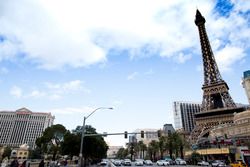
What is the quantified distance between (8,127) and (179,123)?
4917 inches

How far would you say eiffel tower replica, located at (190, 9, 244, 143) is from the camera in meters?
80.5

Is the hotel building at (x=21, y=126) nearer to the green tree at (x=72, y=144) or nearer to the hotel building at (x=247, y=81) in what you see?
the green tree at (x=72, y=144)

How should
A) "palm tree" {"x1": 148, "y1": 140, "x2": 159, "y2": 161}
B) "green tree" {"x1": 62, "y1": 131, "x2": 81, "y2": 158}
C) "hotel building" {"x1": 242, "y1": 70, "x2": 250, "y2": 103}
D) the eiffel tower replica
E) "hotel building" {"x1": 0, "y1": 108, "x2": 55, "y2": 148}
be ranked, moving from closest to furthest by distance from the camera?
"green tree" {"x1": 62, "y1": 131, "x2": 81, "y2": 158} → "palm tree" {"x1": 148, "y1": 140, "x2": 159, "y2": 161} → the eiffel tower replica → "hotel building" {"x1": 242, "y1": 70, "x2": 250, "y2": 103} → "hotel building" {"x1": 0, "y1": 108, "x2": 55, "y2": 148}

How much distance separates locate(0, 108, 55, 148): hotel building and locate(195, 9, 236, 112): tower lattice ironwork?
369ft

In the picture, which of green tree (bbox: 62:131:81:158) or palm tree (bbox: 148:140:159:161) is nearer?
green tree (bbox: 62:131:81:158)

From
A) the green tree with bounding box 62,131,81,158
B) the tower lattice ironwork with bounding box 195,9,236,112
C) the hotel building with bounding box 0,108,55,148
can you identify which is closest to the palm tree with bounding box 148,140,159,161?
the tower lattice ironwork with bounding box 195,9,236,112

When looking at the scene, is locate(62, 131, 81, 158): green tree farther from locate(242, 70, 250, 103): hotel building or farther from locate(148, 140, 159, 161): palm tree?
locate(242, 70, 250, 103): hotel building

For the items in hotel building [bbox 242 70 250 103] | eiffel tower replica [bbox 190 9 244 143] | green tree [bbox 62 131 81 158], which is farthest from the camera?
hotel building [bbox 242 70 250 103]

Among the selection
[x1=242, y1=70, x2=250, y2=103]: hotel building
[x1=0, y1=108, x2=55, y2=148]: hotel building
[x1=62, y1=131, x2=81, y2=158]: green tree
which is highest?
[x1=242, y1=70, x2=250, y2=103]: hotel building

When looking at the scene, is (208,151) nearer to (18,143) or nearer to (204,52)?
(204,52)

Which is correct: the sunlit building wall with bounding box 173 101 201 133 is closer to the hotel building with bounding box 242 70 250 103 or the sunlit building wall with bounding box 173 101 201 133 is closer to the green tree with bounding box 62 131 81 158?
the hotel building with bounding box 242 70 250 103

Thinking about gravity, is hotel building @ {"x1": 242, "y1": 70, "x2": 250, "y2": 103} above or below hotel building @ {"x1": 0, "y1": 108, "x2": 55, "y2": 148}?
above

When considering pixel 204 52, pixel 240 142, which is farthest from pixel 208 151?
pixel 204 52

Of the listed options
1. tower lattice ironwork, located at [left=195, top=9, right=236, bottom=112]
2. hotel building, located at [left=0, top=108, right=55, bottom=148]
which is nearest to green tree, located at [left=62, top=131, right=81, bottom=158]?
tower lattice ironwork, located at [left=195, top=9, right=236, bottom=112]
